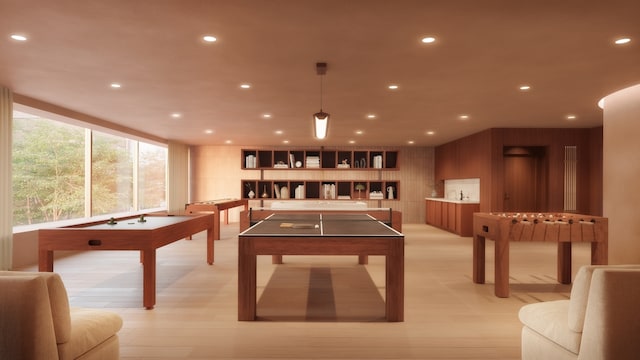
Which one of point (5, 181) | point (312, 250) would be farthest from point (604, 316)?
point (5, 181)

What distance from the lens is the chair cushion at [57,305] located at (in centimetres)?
184

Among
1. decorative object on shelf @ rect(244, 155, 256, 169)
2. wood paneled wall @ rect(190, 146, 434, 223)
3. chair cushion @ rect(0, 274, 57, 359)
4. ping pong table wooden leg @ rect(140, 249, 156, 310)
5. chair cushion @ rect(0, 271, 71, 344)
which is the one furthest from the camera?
wood paneled wall @ rect(190, 146, 434, 223)

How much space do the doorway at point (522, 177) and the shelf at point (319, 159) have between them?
311 cm

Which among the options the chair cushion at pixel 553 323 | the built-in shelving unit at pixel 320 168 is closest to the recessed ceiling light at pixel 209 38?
the chair cushion at pixel 553 323

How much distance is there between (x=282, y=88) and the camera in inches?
194

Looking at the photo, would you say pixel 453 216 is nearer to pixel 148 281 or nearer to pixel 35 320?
pixel 148 281

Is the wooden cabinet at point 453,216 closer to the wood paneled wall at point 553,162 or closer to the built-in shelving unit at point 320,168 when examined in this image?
the wood paneled wall at point 553,162

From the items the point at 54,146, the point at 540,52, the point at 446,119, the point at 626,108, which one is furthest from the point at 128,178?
the point at 626,108

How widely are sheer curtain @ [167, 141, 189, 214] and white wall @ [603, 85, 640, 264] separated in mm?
9192

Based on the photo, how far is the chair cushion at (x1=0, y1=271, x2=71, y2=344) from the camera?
1.84m

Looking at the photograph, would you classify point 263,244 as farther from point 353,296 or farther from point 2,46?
point 2,46

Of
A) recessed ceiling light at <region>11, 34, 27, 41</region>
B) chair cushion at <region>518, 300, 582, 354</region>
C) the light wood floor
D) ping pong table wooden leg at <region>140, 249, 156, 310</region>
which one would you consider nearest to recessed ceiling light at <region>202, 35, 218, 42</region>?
recessed ceiling light at <region>11, 34, 27, 41</region>

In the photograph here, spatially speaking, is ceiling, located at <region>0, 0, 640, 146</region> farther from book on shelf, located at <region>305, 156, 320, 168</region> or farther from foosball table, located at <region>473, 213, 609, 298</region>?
book on shelf, located at <region>305, 156, 320, 168</region>

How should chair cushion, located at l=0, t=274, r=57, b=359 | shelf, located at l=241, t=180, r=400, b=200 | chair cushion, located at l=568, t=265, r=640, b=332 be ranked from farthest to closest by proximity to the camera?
1. shelf, located at l=241, t=180, r=400, b=200
2. chair cushion, located at l=568, t=265, r=640, b=332
3. chair cushion, located at l=0, t=274, r=57, b=359
